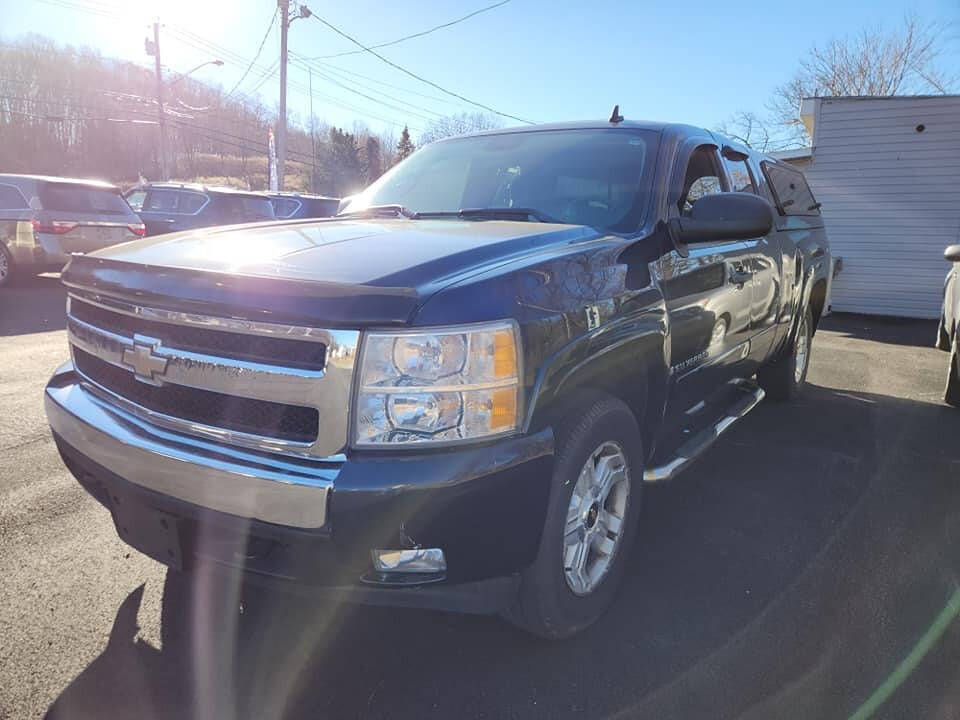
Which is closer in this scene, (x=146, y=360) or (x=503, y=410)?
(x=503, y=410)

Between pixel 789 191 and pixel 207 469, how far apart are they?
192 inches

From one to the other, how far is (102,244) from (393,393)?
10.0 metres

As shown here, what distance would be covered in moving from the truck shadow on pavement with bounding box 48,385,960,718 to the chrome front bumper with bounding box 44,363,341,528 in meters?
0.70

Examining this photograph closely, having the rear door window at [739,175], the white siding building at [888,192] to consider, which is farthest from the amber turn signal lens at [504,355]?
the white siding building at [888,192]

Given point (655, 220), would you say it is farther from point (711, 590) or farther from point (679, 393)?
point (711, 590)

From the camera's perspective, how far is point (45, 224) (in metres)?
9.48

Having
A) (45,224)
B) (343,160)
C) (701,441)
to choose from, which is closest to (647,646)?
(701,441)

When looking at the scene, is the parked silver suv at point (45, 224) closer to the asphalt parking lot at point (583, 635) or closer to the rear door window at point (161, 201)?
the rear door window at point (161, 201)

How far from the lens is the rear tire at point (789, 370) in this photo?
5438mm

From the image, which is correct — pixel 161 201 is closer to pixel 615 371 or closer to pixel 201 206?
Result: pixel 201 206

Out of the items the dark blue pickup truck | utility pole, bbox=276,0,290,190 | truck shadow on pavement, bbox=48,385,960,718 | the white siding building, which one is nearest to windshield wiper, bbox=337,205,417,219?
the dark blue pickup truck

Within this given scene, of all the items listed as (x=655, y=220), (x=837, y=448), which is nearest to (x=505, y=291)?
(x=655, y=220)

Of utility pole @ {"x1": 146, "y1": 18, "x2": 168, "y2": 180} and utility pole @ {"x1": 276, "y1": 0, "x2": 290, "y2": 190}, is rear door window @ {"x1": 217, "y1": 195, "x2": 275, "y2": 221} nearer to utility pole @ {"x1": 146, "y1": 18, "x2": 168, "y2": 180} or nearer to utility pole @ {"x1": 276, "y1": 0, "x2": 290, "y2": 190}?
utility pole @ {"x1": 276, "y1": 0, "x2": 290, "y2": 190}

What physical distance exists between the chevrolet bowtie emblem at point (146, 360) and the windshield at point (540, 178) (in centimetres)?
161
